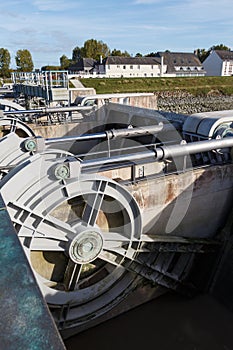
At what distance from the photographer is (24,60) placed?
49.7 meters

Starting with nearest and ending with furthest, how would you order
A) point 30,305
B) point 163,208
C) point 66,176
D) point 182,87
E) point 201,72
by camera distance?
point 30,305, point 66,176, point 163,208, point 182,87, point 201,72

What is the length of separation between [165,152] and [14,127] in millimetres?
5300

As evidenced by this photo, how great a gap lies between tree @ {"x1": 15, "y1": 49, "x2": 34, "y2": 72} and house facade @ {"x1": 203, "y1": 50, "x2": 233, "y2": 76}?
116ft

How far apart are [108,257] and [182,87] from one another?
34.4m

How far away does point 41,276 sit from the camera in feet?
15.8

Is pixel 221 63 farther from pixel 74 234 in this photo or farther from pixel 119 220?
pixel 74 234

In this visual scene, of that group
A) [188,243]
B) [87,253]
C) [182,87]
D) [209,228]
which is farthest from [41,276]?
[182,87]

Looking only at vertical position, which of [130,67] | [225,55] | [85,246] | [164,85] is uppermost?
[225,55]

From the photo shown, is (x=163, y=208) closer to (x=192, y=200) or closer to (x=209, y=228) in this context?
(x=192, y=200)

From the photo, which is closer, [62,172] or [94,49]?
[62,172]

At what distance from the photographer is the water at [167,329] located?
535 cm

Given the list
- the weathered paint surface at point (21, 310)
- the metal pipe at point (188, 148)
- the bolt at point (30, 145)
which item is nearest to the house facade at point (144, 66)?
the bolt at point (30, 145)

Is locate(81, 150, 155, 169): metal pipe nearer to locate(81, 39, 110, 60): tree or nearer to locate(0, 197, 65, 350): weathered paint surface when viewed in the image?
locate(0, 197, 65, 350): weathered paint surface

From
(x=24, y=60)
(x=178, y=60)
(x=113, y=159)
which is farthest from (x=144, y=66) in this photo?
(x=113, y=159)
